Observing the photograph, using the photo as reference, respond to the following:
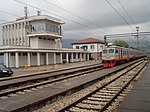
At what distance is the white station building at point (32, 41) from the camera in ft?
131

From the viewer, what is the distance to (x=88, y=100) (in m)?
9.48

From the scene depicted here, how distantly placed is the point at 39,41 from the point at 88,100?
41034mm

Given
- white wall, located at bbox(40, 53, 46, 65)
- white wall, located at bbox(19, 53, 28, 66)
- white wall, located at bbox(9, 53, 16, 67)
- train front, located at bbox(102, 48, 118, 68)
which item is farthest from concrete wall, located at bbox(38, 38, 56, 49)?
train front, located at bbox(102, 48, 118, 68)

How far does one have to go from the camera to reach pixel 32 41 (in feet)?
163

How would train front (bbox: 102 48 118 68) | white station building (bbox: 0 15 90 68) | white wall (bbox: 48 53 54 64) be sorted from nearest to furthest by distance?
1. train front (bbox: 102 48 118 68)
2. white station building (bbox: 0 15 90 68)
3. white wall (bbox: 48 53 54 64)

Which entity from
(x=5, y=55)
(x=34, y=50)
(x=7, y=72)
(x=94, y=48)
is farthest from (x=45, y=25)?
(x=94, y=48)

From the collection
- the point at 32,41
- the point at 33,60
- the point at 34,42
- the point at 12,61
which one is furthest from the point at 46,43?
the point at 12,61

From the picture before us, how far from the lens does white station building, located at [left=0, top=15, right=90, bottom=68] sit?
4006 cm

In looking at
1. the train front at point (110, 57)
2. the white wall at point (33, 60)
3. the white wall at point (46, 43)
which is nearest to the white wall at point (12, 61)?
the white wall at point (33, 60)

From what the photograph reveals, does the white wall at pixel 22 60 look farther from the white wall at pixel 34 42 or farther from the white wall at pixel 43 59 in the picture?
the white wall at pixel 34 42

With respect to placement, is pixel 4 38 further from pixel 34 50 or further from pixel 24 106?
pixel 24 106

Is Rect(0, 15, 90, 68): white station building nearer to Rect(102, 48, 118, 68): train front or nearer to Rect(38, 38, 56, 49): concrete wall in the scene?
Rect(38, 38, 56, 49): concrete wall

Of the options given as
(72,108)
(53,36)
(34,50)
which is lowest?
(72,108)

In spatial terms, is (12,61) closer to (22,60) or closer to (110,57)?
(22,60)
